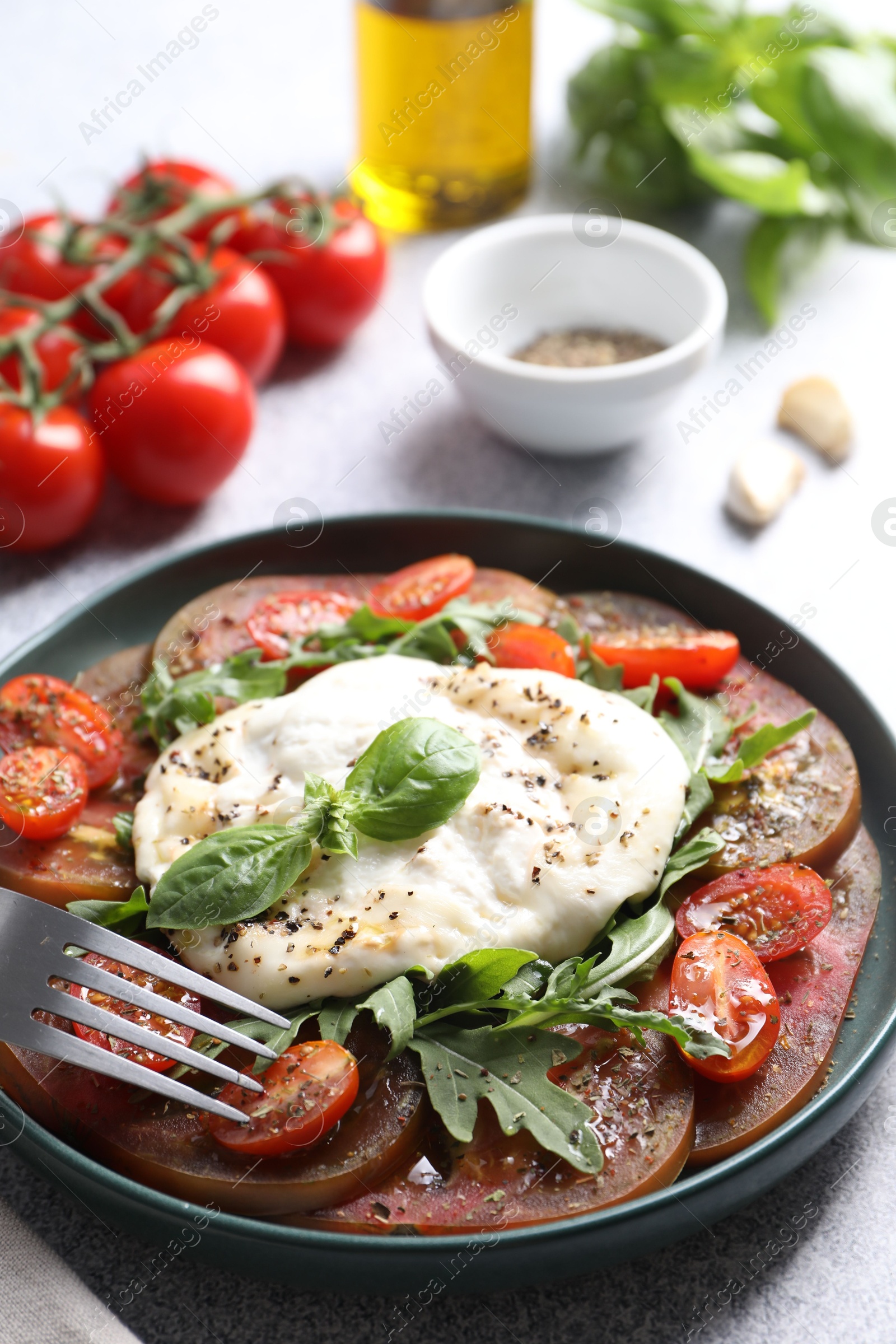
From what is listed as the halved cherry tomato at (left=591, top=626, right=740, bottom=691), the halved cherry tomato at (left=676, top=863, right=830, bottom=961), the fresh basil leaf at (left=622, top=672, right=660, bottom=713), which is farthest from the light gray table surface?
the fresh basil leaf at (left=622, top=672, right=660, bottom=713)

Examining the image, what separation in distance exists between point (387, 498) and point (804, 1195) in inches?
98.8

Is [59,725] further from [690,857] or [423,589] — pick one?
[690,857]

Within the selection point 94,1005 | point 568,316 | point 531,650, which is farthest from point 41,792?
point 568,316

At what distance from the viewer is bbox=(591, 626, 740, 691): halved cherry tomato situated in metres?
2.80

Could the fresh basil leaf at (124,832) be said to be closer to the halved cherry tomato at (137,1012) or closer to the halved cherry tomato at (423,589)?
the halved cherry tomato at (137,1012)

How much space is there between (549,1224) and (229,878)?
31.2 inches

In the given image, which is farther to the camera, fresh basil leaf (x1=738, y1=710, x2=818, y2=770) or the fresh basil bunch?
fresh basil leaf (x1=738, y1=710, x2=818, y2=770)

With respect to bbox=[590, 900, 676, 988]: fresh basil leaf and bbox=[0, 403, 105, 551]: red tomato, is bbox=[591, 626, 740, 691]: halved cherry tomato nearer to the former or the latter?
bbox=[590, 900, 676, 988]: fresh basil leaf

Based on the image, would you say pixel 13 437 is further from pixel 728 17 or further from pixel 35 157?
pixel 728 17

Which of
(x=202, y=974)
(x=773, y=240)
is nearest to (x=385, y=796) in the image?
(x=202, y=974)

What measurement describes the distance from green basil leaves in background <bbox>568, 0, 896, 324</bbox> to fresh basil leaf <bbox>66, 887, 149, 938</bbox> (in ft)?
10.7

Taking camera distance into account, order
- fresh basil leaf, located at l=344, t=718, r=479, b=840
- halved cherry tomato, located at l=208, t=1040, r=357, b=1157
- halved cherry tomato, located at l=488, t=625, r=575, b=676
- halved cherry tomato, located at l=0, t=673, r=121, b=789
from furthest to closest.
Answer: halved cherry tomato, located at l=488, t=625, r=575, b=676 < halved cherry tomato, located at l=0, t=673, r=121, b=789 < fresh basil leaf, located at l=344, t=718, r=479, b=840 < halved cherry tomato, located at l=208, t=1040, r=357, b=1157

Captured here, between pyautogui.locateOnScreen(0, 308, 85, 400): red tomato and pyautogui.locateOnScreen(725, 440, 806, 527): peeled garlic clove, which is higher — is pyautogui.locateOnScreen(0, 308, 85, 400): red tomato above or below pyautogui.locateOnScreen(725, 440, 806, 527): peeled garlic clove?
above

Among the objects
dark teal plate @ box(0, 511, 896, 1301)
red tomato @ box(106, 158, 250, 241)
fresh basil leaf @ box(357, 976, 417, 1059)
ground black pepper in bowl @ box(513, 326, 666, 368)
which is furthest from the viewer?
red tomato @ box(106, 158, 250, 241)
